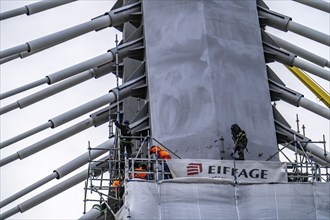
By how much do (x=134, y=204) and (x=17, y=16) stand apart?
33.4ft

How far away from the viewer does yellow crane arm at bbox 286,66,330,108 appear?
6150cm

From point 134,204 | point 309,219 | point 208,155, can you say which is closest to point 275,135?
point 208,155

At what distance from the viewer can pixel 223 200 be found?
34.9 meters

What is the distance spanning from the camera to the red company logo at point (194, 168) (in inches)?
1420

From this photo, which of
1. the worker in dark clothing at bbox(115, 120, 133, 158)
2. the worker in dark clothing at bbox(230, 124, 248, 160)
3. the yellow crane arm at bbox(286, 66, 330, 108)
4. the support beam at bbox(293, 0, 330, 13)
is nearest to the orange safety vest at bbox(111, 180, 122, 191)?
the worker in dark clothing at bbox(115, 120, 133, 158)

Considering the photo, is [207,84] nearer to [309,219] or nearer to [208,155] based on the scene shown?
[208,155]

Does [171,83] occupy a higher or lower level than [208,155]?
higher

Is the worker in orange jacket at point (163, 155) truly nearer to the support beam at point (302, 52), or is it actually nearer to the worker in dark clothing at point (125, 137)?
the worker in dark clothing at point (125, 137)

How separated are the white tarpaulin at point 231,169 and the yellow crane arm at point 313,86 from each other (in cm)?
2531

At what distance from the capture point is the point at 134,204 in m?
33.8

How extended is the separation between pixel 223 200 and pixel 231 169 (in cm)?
173

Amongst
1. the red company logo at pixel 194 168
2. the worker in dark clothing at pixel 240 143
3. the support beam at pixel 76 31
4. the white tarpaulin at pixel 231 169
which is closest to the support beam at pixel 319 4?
the support beam at pixel 76 31

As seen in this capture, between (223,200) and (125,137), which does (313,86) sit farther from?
(223,200)

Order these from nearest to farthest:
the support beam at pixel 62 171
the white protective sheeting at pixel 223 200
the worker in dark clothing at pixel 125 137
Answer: the white protective sheeting at pixel 223 200, the worker in dark clothing at pixel 125 137, the support beam at pixel 62 171
